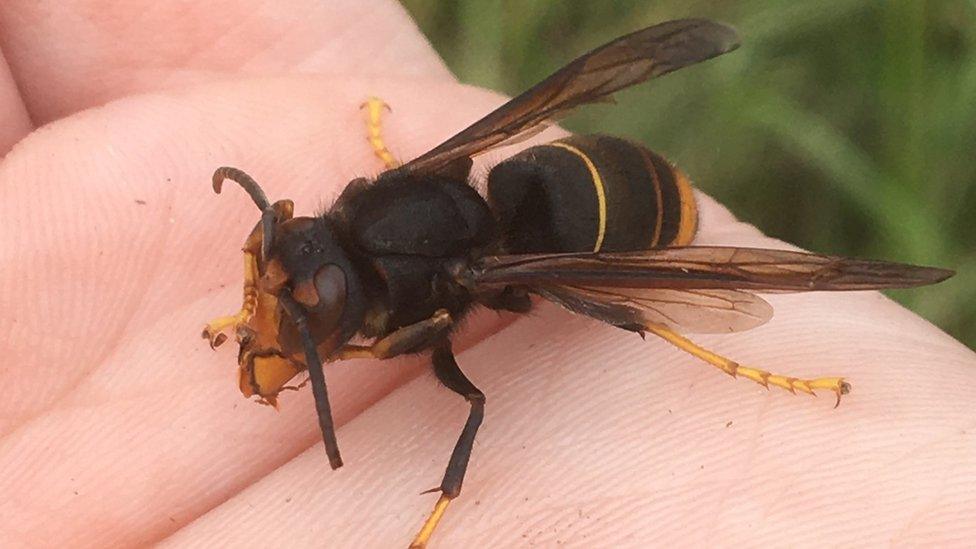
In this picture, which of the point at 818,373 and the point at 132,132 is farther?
the point at 132,132

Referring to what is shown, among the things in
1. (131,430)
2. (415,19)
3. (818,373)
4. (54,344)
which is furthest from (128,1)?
(818,373)

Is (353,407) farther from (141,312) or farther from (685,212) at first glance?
(685,212)

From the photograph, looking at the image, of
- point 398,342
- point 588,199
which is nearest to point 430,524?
point 398,342

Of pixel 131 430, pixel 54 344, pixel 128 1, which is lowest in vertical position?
pixel 131 430

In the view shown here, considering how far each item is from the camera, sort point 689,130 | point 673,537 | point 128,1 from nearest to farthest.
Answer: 1. point 673,537
2. point 128,1
3. point 689,130

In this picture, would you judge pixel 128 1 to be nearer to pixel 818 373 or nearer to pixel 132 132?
pixel 132 132

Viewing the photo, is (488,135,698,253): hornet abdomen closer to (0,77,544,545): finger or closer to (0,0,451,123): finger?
(0,77,544,545): finger

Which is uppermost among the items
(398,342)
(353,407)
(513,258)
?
(513,258)
